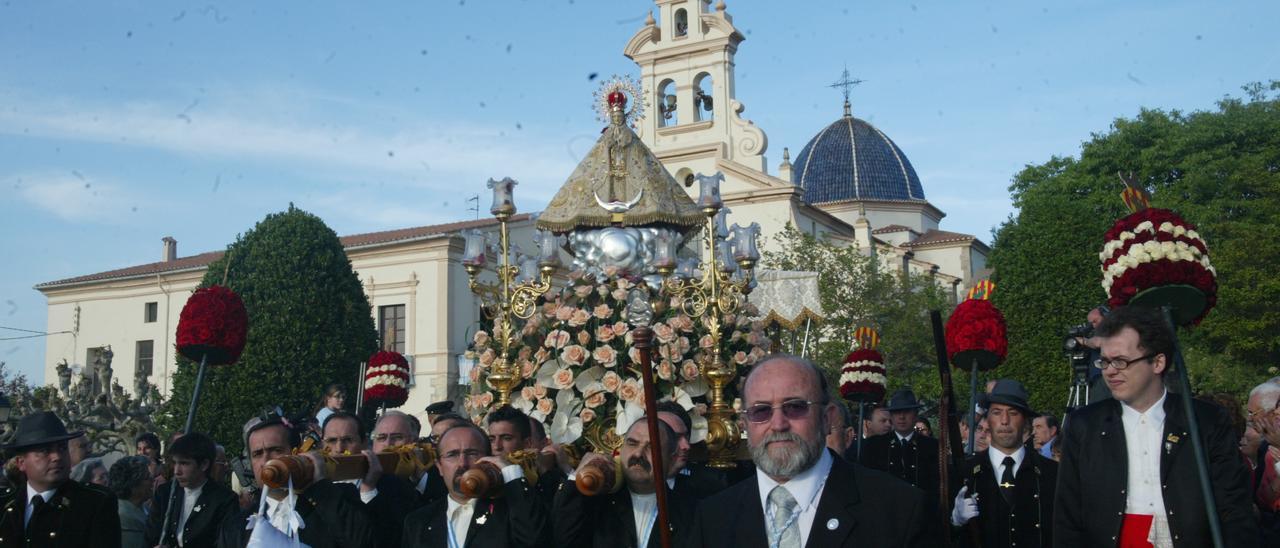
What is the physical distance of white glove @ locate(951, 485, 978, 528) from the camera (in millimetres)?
5656

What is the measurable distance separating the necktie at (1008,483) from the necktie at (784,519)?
3.23 m

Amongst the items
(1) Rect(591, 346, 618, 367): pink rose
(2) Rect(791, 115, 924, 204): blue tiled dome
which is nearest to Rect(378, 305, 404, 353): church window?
(2) Rect(791, 115, 924, 204): blue tiled dome

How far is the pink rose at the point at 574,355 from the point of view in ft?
28.1

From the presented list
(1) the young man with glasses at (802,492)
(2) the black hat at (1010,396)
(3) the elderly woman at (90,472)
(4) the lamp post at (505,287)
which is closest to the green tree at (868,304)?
(4) the lamp post at (505,287)

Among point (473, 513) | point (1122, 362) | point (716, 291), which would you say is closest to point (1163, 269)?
point (1122, 362)

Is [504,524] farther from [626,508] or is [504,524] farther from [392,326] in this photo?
[392,326]

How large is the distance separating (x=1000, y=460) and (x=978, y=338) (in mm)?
1191

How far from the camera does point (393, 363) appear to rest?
12.5 metres

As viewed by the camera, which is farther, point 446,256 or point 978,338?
point 446,256

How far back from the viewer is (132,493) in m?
8.06

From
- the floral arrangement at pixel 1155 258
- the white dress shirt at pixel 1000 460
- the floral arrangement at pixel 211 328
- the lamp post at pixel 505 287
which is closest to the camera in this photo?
the floral arrangement at pixel 1155 258

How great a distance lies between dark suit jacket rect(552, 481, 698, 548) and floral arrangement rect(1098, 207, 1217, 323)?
2.21 meters

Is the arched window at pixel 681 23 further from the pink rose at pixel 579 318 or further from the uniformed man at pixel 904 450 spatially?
the pink rose at pixel 579 318

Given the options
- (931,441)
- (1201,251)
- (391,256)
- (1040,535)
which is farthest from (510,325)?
(391,256)
